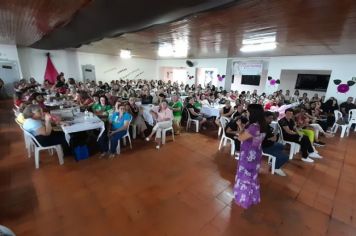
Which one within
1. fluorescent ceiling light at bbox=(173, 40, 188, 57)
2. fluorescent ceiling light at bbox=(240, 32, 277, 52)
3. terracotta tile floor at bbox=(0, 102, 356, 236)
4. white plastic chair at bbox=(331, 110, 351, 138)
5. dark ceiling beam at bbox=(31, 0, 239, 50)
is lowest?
terracotta tile floor at bbox=(0, 102, 356, 236)

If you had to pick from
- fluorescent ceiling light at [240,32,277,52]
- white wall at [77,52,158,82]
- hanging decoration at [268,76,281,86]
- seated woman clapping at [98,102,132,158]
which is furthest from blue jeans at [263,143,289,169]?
white wall at [77,52,158,82]

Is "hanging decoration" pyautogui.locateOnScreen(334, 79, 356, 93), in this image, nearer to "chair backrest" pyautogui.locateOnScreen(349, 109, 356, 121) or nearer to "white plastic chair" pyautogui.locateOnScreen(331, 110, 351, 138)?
"chair backrest" pyautogui.locateOnScreen(349, 109, 356, 121)

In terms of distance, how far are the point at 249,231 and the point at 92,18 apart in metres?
3.45

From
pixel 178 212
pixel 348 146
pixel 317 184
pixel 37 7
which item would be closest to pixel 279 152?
pixel 317 184

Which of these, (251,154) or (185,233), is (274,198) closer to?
(251,154)

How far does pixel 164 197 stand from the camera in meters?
2.48

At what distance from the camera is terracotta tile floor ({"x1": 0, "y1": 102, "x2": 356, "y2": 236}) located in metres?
2.02

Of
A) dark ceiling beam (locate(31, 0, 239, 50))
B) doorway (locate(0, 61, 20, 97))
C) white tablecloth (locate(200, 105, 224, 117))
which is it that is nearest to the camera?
dark ceiling beam (locate(31, 0, 239, 50))

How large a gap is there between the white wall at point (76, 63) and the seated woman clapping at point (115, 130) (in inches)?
338

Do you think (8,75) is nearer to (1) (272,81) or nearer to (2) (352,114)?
(1) (272,81)

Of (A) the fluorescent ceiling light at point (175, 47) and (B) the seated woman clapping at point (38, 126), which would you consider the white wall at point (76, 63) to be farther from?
(B) the seated woman clapping at point (38, 126)

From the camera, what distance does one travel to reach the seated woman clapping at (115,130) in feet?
11.5

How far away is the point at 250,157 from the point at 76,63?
441 inches

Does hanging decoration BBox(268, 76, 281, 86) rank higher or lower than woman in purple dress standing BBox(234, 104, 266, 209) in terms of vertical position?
higher
